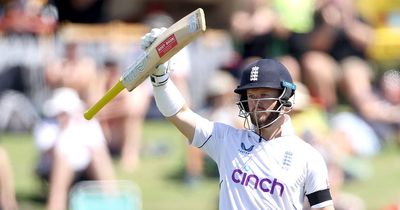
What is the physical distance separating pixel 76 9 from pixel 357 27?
3.15 meters

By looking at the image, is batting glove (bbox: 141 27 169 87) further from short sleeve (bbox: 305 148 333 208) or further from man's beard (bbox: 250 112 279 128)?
short sleeve (bbox: 305 148 333 208)

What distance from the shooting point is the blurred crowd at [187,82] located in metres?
9.97

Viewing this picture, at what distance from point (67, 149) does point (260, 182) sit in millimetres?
4496

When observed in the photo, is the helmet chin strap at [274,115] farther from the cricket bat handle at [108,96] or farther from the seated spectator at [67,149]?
the seated spectator at [67,149]

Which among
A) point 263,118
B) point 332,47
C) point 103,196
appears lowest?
point 103,196

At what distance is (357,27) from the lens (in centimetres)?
1188

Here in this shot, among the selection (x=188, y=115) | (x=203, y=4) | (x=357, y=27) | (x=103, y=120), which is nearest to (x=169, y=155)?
(x=103, y=120)

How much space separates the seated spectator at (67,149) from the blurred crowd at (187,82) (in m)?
→ 0.01

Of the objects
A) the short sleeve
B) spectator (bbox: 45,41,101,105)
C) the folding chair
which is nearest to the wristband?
the short sleeve

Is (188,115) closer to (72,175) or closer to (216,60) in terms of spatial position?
(72,175)

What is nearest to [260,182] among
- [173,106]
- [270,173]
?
[270,173]

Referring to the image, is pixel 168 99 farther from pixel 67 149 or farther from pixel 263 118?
pixel 67 149

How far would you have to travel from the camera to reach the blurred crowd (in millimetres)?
9969

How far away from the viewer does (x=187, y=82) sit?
12.8 metres
